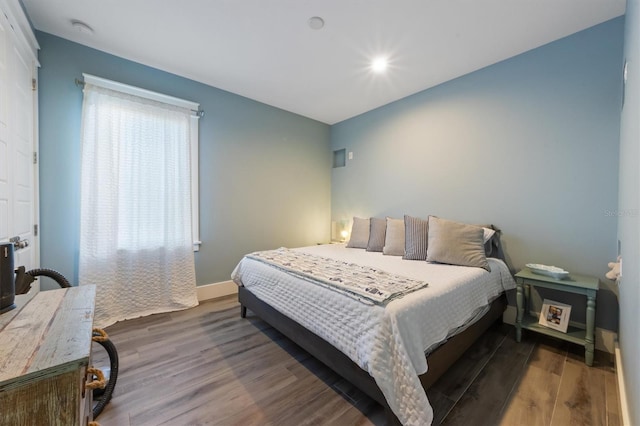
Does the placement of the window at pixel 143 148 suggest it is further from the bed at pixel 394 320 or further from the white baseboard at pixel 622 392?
the white baseboard at pixel 622 392

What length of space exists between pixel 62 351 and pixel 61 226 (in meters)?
2.31

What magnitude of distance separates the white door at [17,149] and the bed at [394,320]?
1660 mm

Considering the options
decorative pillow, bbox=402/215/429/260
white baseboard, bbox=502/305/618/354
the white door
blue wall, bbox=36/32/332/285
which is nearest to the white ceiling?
blue wall, bbox=36/32/332/285

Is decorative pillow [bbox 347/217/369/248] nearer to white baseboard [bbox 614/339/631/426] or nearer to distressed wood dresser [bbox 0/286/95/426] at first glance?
white baseboard [bbox 614/339/631/426]


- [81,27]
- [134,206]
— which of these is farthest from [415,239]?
[81,27]

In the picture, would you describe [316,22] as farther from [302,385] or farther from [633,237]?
[302,385]

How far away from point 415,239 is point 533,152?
1.34 m

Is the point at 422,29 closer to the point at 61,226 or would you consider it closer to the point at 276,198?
the point at 276,198

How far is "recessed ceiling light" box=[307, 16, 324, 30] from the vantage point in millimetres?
1938

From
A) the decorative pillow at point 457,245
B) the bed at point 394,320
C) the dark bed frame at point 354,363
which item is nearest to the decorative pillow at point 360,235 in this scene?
the bed at point 394,320

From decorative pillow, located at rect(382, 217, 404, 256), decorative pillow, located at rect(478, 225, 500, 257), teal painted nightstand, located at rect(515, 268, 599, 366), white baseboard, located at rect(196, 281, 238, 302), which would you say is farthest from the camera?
white baseboard, located at rect(196, 281, 238, 302)

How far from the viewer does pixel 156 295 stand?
2664 mm

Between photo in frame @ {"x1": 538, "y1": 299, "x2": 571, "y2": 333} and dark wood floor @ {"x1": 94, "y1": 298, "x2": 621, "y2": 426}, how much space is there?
202 millimetres

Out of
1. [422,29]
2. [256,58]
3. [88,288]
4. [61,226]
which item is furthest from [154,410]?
[422,29]
